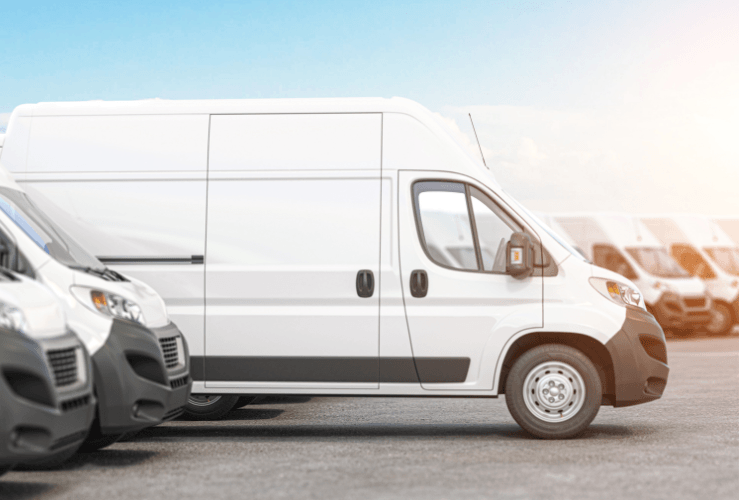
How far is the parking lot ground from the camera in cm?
583

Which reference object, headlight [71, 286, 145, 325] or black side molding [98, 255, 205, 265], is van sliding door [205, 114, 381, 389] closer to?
black side molding [98, 255, 205, 265]

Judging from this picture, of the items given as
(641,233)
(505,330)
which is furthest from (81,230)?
(641,233)

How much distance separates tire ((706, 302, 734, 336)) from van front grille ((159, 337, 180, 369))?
20206mm

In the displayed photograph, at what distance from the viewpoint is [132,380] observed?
6500mm

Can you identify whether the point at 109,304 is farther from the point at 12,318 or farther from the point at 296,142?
Answer: the point at 296,142

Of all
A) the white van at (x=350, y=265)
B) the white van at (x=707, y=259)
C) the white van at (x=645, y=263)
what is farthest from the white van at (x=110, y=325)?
the white van at (x=707, y=259)

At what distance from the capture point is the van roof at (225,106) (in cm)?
802

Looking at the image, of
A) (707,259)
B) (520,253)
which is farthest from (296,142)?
(707,259)

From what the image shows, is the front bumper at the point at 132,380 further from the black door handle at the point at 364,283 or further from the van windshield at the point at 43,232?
the black door handle at the point at 364,283

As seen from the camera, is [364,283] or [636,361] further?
[364,283]

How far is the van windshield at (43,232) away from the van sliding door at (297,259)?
115cm

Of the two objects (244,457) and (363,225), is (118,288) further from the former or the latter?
(363,225)

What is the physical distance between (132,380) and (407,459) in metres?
2.06

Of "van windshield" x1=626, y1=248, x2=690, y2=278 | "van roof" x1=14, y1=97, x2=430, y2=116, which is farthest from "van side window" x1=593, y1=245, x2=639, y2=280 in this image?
"van roof" x1=14, y1=97, x2=430, y2=116
